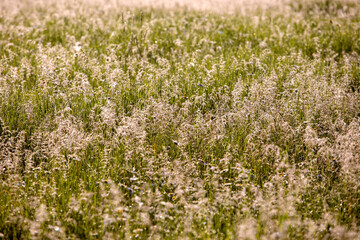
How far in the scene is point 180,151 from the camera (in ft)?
10.7

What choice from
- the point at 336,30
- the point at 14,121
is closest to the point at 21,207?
the point at 14,121

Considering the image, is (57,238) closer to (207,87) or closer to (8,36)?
(207,87)

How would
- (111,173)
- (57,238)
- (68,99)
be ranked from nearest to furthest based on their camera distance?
(57,238)
(111,173)
(68,99)

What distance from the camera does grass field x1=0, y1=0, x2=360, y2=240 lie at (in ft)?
7.83

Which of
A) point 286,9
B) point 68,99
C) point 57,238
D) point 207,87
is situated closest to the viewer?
point 57,238

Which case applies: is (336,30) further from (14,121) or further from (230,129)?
(14,121)

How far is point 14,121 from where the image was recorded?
359 cm

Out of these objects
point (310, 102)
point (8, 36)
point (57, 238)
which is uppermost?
point (8, 36)

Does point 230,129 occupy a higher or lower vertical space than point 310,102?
lower

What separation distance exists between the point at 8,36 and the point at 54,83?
3346 millimetres

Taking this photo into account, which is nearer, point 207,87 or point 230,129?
point 230,129

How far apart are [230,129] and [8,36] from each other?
17.6 ft

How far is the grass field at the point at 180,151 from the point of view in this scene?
2.39 meters

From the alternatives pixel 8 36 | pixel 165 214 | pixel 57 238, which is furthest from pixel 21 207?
pixel 8 36
